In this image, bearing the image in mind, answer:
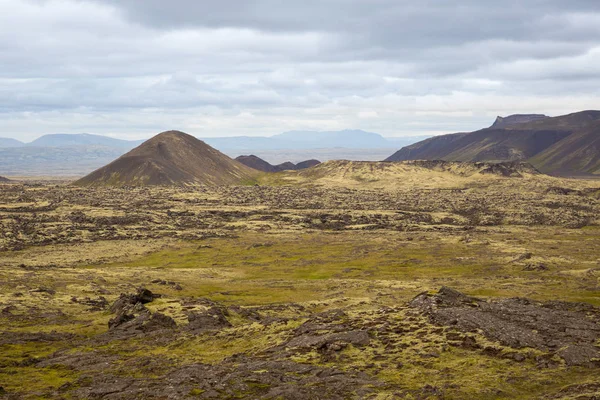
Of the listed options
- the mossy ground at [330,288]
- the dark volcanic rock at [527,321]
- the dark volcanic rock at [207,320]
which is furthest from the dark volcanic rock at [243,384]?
the dark volcanic rock at [207,320]

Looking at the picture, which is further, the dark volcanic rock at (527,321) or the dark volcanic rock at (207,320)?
the dark volcanic rock at (207,320)

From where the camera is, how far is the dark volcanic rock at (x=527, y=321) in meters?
48.1

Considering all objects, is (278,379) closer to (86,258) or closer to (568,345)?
(568,345)

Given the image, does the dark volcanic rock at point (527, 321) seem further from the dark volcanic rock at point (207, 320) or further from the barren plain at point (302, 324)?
the dark volcanic rock at point (207, 320)

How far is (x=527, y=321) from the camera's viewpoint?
55.3 metres

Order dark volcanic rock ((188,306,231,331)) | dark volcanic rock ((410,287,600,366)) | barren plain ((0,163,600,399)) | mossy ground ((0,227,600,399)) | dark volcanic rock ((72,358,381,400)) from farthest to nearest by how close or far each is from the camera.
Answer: dark volcanic rock ((188,306,231,331)), dark volcanic rock ((410,287,600,366)), mossy ground ((0,227,600,399)), barren plain ((0,163,600,399)), dark volcanic rock ((72,358,381,400))

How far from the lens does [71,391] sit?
44.4 meters

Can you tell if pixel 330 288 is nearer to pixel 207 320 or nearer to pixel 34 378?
pixel 207 320

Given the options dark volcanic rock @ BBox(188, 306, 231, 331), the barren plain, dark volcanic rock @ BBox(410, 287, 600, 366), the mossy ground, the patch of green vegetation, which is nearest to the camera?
the barren plain

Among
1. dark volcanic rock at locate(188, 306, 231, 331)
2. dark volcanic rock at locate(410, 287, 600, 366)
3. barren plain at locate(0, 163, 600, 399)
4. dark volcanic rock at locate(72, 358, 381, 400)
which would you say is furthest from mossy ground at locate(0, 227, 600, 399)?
dark volcanic rock at locate(410, 287, 600, 366)

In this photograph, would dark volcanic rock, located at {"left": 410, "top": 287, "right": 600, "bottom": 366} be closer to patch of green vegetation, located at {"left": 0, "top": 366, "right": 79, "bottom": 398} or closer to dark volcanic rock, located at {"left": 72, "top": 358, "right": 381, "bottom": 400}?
dark volcanic rock, located at {"left": 72, "top": 358, "right": 381, "bottom": 400}

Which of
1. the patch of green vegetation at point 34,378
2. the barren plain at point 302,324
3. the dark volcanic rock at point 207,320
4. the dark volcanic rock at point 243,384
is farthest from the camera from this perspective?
the dark volcanic rock at point 207,320

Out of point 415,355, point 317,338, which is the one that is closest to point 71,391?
point 317,338

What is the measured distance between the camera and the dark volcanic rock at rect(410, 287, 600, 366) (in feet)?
158
